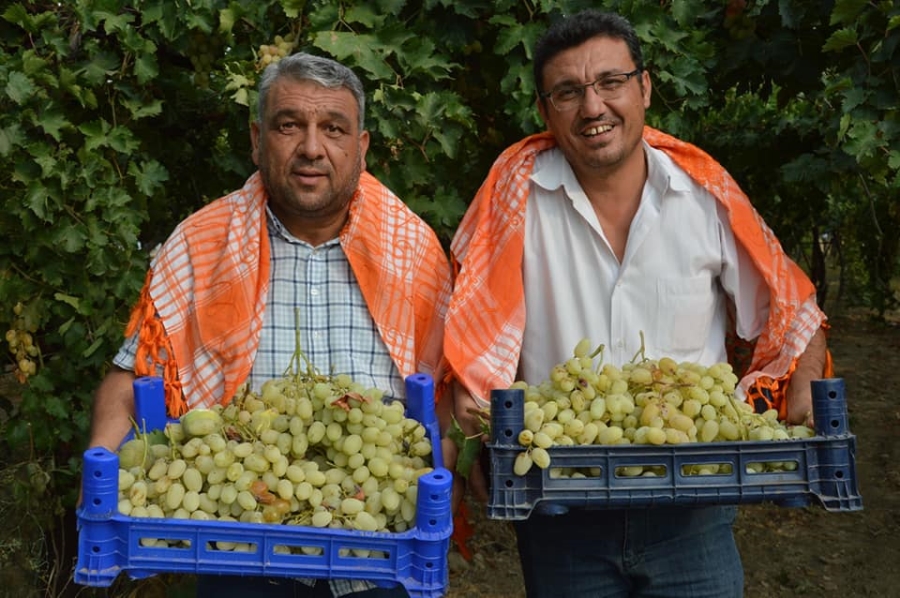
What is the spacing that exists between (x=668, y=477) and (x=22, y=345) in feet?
7.70

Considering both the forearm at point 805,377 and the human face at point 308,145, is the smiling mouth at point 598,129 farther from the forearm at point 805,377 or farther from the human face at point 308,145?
the forearm at point 805,377

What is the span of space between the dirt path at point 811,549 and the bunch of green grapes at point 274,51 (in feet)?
9.37

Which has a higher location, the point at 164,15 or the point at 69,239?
the point at 164,15

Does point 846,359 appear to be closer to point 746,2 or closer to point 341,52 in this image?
point 746,2

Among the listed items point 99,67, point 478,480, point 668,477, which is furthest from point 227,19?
point 668,477

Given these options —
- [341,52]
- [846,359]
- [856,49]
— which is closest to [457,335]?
[341,52]

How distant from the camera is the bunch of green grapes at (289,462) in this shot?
173 cm

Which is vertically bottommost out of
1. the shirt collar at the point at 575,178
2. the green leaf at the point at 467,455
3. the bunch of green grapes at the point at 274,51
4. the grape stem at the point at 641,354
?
the green leaf at the point at 467,455

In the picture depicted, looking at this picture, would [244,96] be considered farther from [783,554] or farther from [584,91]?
[783,554]

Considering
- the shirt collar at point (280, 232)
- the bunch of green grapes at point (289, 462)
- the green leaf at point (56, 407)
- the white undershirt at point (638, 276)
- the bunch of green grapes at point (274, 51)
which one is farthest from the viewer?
the green leaf at point (56, 407)

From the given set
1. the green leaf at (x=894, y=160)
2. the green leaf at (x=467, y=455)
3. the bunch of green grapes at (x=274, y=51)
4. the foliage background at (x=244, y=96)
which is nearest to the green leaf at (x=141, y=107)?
the foliage background at (x=244, y=96)

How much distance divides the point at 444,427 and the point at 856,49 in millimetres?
1557

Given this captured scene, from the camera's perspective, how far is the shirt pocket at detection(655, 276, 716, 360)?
220cm

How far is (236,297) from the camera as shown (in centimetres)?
226
